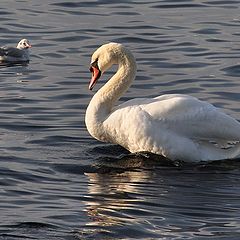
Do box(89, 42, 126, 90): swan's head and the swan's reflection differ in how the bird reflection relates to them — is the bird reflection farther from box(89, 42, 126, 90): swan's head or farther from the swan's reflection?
box(89, 42, 126, 90): swan's head

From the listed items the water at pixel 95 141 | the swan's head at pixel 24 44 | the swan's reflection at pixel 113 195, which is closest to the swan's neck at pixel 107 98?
the water at pixel 95 141

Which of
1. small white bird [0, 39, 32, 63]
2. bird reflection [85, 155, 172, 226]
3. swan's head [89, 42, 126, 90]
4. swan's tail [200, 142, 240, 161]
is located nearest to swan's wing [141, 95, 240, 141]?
swan's tail [200, 142, 240, 161]

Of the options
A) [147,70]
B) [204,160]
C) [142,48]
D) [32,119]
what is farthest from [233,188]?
[142,48]

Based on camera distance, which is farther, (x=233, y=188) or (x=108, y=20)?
(x=108, y=20)

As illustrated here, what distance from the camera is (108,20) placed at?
22.3 metres

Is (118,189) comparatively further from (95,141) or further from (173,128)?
(95,141)

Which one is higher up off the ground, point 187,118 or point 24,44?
point 187,118

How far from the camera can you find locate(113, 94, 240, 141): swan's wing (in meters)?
13.1

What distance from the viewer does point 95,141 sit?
14.2m

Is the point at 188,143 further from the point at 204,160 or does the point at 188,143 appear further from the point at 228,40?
the point at 228,40

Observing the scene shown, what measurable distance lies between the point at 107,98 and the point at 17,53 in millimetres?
6480

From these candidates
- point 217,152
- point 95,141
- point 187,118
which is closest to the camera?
point 187,118

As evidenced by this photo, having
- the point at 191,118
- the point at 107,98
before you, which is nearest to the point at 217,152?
the point at 191,118

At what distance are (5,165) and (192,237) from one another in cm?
322
